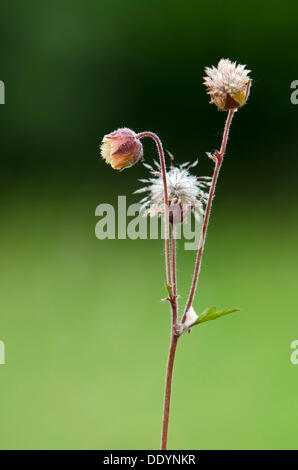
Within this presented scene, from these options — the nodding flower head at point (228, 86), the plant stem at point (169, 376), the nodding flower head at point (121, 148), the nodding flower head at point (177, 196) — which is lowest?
the plant stem at point (169, 376)

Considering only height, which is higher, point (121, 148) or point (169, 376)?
point (121, 148)

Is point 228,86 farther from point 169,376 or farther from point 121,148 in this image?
point 169,376

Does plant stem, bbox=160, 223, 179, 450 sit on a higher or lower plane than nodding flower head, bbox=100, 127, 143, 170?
lower

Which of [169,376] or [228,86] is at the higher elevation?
[228,86]

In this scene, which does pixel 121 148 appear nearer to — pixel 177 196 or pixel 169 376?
pixel 177 196

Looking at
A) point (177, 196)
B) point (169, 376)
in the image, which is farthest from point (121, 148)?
point (169, 376)

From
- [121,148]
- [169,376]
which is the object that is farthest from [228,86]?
[169,376]
